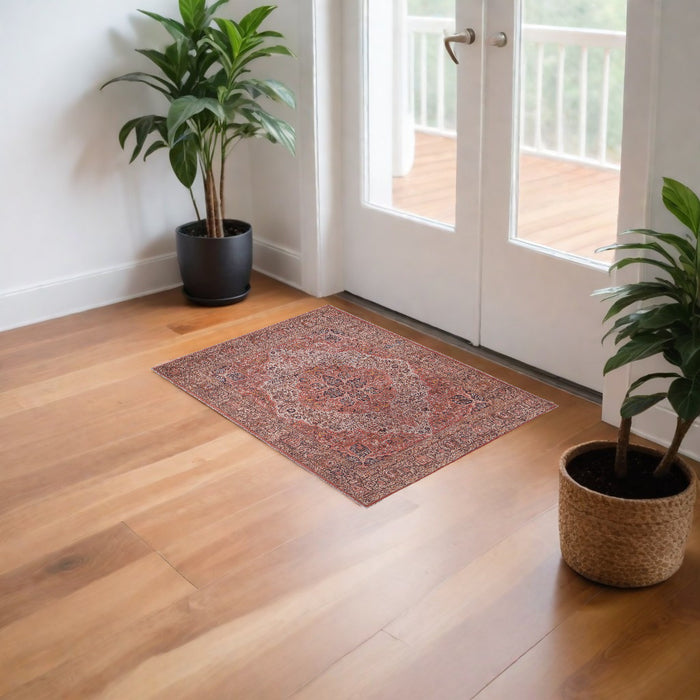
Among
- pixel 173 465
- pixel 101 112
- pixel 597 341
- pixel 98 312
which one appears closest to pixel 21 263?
pixel 98 312

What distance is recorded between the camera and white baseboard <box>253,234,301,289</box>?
13.0ft

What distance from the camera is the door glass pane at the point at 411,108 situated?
127 inches

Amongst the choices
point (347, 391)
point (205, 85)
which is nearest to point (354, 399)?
point (347, 391)

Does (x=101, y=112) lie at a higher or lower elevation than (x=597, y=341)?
higher

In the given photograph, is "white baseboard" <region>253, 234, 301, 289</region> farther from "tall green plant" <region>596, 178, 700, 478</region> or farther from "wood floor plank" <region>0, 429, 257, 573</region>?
"tall green plant" <region>596, 178, 700, 478</region>

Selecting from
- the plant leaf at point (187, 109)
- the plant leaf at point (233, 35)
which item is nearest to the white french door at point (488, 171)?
the plant leaf at point (233, 35)

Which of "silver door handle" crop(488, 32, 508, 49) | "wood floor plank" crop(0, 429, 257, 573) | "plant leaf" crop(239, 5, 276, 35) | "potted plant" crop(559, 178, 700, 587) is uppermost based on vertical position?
"plant leaf" crop(239, 5, 276, 35)

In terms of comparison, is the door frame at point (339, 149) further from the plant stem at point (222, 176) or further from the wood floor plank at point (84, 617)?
the wood floor plank at point (84, 617)

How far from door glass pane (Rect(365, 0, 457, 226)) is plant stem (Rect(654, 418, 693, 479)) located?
142 centimetres

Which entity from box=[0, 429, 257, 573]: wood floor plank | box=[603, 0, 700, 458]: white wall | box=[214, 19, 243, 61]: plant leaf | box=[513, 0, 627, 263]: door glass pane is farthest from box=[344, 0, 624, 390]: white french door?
box=[0, 429, 257, 573]: wood floor plank

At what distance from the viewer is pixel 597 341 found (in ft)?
9.61

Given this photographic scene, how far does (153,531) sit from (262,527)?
0.27 metres

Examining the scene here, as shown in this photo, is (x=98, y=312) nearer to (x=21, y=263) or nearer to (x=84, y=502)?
(x=21, y=263)

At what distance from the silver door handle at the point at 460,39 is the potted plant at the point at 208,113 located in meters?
0.63
